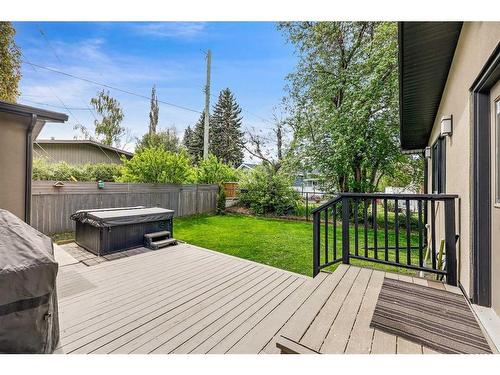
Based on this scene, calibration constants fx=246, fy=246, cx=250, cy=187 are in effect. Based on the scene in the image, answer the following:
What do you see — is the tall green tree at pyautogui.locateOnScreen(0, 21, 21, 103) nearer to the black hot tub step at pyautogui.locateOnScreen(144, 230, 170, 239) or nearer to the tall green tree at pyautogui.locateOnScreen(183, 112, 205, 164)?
the black hot tub step at pyautogui.locateOnScreen(144, 230, 170, 239)

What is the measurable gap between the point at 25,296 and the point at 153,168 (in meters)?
6.91

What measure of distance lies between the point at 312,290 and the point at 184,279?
68.0 inches

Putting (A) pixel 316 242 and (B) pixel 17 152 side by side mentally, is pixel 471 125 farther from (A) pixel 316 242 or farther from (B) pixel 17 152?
(B) pixel 17 152

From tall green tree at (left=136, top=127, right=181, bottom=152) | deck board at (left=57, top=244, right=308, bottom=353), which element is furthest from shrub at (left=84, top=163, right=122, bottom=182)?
tall green tree at (left=136, top=127, right=181, bottom=152)

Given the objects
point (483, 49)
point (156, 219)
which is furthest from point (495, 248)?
point (156, 219)

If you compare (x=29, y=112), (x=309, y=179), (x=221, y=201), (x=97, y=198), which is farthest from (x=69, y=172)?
(x=309, y=179)

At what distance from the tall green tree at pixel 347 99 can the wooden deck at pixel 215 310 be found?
5.92 m

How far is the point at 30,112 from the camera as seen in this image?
314cm

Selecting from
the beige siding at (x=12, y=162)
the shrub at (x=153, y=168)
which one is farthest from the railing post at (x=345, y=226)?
the shrub at (x=153, y=168)

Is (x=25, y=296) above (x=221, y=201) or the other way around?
the other way around

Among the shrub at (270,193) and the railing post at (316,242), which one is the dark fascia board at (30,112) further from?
the shrub at (270,193)

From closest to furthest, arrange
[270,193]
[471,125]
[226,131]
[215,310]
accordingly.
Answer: [471,125]
[215,310]
[270,193]
[226,131]

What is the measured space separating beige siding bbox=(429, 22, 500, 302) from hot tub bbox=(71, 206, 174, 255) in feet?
14.8
